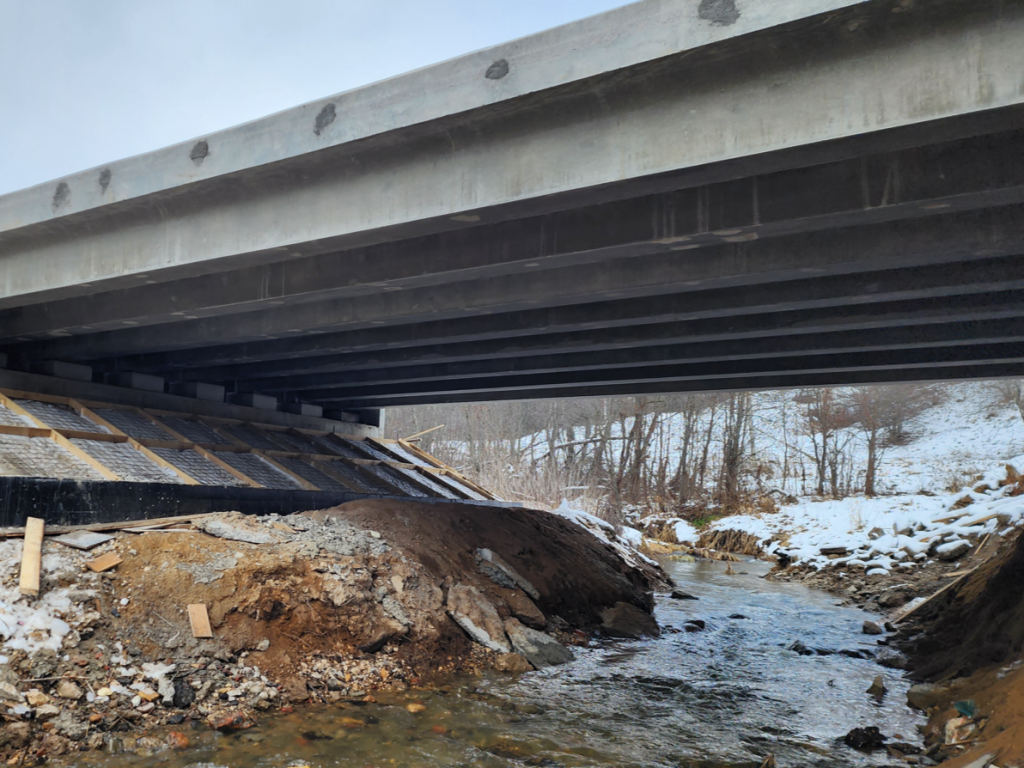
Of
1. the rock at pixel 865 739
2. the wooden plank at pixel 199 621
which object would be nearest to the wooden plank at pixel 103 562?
the wooden plank at pixel 199 621

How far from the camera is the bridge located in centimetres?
439

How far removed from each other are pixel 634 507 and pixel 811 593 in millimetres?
14736

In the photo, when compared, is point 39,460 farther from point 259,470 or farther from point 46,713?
point 46,713

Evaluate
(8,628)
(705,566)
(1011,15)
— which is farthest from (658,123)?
(705,566)

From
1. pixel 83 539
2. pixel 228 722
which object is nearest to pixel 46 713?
pixel 228 722

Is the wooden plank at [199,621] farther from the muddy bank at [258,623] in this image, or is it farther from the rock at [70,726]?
the rock at [70,726]

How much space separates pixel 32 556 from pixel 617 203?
238 inches

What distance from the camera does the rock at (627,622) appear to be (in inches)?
375

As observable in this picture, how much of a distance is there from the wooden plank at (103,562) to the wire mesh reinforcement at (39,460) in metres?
2.50

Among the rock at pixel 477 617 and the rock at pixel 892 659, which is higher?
the rock at pixel 477 617

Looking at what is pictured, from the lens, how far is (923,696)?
6555 millimetres

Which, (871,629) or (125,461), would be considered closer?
(125,461)

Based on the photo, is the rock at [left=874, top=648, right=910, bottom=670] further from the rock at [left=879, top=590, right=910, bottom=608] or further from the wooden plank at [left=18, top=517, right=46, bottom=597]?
the wooden plank at [left=18, top=517, right=46, bottom=597]

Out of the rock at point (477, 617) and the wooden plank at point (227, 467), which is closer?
the rock at point (477, 617)
